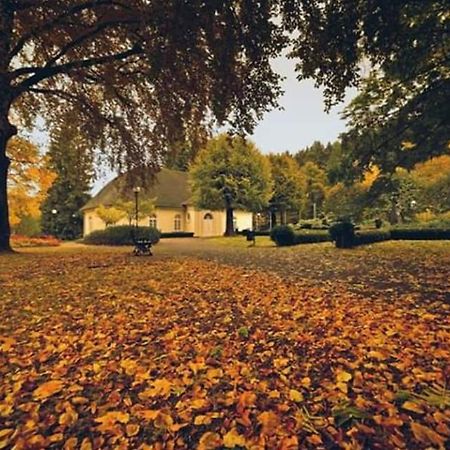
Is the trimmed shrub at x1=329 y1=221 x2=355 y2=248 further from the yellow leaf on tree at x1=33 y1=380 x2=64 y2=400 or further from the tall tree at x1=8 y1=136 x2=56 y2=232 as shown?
the tall tree at x1=8 y1=136 x2=56 y2=232

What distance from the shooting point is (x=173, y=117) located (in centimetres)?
1250

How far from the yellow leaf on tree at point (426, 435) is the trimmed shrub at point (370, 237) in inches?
612

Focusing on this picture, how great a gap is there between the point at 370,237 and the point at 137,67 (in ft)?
45.2

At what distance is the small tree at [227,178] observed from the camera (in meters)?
32.1

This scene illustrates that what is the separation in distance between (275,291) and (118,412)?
4.58m

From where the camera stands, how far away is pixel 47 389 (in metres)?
3.13

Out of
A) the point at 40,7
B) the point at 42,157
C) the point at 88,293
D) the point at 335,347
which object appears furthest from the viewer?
the point at 42,157

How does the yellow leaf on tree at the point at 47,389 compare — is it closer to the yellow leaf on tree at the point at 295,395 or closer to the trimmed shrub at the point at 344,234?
the yellow leaf on tree at the point at 295,395

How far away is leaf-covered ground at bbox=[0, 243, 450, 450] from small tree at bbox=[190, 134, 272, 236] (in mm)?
25529

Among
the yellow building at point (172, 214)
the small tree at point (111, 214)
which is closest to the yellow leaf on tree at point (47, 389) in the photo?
the small tree at point (111, 214)

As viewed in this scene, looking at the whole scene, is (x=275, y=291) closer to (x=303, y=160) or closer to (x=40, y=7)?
(x=40, y=7)

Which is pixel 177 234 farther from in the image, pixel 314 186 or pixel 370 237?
pixel 314 186

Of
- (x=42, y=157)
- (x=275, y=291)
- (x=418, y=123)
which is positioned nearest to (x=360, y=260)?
(x=418, y=123)

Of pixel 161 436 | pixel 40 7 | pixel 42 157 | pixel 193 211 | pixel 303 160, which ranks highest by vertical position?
pixel 303 160
